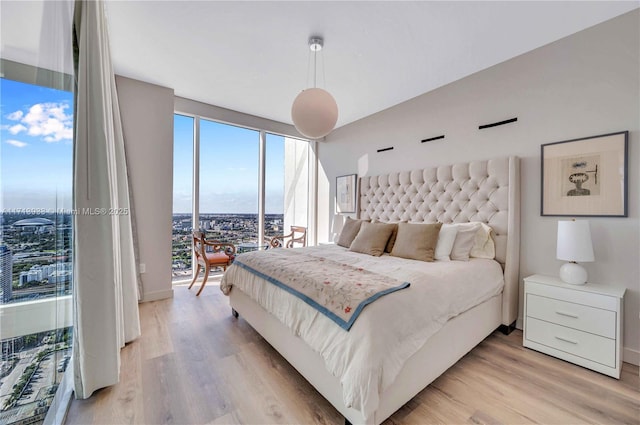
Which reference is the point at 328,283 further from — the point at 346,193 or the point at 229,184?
the point at 229,184

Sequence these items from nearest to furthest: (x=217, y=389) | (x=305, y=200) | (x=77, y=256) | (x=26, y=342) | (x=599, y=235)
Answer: (x=26, y=342) → (x=77, y=256) → (x=217, y=389) → (x=599, y=235) → (x=305, y=200)

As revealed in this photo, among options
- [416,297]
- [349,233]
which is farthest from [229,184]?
[416,297]

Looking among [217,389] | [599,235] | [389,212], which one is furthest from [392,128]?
[217,389]

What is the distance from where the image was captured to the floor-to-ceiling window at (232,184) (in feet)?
13.1

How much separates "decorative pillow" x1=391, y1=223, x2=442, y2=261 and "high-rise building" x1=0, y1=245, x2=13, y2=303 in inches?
103

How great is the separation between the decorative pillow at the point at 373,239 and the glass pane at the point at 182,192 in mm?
2580

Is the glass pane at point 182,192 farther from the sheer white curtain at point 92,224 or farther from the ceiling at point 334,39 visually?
the sheer white curtain at point 92,224

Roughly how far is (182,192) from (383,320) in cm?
362

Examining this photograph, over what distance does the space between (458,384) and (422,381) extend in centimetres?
39

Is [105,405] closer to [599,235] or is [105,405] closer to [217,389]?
[217,389]

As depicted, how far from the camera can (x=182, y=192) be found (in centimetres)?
396

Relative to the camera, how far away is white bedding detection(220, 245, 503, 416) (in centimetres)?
126

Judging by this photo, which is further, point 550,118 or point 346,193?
point 346,193

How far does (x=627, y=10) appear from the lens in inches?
80.4
